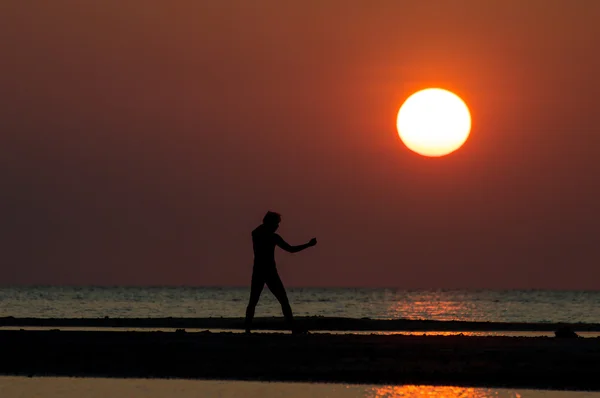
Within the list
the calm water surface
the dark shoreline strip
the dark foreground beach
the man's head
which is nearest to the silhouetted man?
the man's head

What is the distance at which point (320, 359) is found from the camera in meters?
16.9

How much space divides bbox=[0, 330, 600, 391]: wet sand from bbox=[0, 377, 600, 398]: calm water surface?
515 mm

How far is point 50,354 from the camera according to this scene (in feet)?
59.0

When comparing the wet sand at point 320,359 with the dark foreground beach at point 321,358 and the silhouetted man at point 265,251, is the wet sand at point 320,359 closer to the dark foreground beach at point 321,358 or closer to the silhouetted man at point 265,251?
the dark foreground beach at point 321,358

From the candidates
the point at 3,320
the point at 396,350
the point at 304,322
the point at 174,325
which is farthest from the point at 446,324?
the point at 396,350

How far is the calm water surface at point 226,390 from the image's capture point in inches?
540

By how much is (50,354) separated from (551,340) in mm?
8019

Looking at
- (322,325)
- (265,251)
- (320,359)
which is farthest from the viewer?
(322,325)

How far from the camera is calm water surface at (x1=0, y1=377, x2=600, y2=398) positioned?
45.0ft

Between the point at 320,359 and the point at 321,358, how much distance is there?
0.10 meters

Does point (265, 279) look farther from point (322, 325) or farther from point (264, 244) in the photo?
point (322, 325)

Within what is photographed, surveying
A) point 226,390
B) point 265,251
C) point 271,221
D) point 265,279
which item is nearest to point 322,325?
point 265,279

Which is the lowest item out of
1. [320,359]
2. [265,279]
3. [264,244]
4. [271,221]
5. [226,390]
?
[226,390]

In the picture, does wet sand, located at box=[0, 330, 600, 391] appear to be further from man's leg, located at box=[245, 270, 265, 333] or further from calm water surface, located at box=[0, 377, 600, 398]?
man's leg, located at box=[245, 270, 265, 333]
